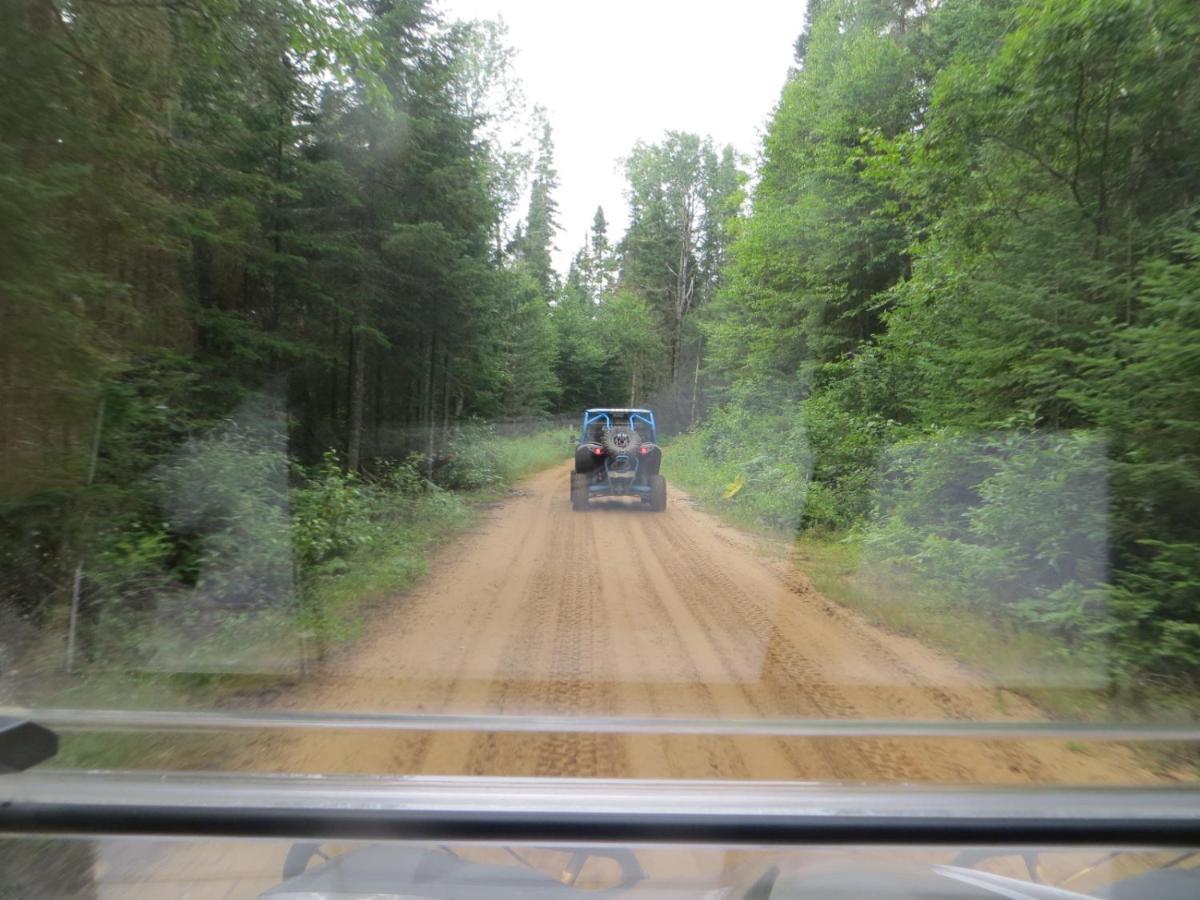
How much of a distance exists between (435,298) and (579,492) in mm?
4646

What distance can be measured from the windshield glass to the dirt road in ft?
0.14

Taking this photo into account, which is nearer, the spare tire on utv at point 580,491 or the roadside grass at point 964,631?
the roadside grass at point 964,631

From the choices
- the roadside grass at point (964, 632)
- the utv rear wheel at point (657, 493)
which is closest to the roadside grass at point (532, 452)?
the utv rear wheel at point (657, 493)

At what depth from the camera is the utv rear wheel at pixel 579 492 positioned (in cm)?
1519

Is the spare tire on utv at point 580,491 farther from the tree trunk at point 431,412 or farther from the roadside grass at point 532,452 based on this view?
the roadside grass at point 532,452

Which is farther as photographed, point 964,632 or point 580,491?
point 580,491

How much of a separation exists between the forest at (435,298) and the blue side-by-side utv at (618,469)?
1.97m

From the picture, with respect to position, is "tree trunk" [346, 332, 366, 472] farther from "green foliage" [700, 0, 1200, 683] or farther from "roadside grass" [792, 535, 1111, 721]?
"roadside grass" [792, 535, 1111, 721]

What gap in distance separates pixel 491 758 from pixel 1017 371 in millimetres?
6460

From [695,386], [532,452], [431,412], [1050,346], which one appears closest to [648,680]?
[1050,346]

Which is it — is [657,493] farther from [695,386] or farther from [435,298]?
[695,386]

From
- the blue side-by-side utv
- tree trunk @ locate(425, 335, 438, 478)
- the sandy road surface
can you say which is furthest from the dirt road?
tree trunk @ locate(425, 335, 438, 478)

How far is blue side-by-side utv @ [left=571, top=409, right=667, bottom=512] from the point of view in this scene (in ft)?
49.1

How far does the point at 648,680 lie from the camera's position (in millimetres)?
5461
